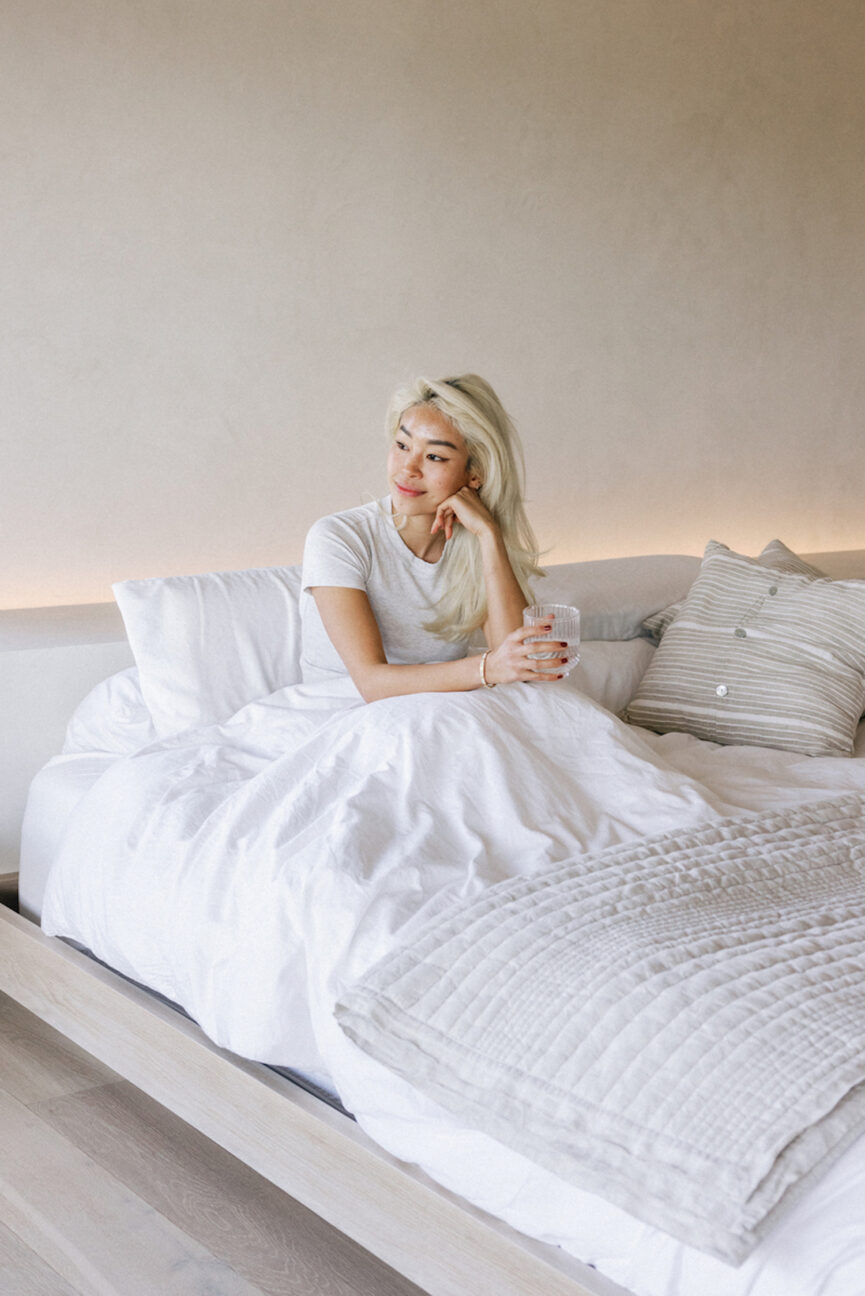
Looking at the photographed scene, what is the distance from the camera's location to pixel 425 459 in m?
2.16

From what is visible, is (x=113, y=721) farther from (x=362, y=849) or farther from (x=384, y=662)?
(x=362, y=849)

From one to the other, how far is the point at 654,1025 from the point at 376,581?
1.18 metres

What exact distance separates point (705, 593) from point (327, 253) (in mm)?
1139

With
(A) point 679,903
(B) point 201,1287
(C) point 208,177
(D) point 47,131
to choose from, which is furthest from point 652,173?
(B) point 201,1287

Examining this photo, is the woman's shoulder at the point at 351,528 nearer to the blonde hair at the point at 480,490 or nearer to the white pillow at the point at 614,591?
the blonde hair at the point at 480,490

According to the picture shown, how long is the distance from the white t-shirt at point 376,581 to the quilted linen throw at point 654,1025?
2.62 feet

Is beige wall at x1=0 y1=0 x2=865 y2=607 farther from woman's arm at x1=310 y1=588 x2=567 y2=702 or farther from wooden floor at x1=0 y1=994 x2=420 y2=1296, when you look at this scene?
wooden floor at x1=0 y1=994 x2=420 y2=1296

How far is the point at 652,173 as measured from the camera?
3.38 m

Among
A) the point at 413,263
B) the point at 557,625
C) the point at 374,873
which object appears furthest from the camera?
the point at 413,263

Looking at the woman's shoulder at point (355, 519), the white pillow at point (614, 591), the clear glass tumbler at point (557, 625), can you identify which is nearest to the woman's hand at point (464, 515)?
the woman's shoulder at point (355, 519)

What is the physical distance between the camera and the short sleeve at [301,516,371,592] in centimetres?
209

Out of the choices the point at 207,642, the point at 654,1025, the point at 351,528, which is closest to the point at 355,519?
the point at 351,528

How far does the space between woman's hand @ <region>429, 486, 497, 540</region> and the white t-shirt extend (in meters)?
0.07

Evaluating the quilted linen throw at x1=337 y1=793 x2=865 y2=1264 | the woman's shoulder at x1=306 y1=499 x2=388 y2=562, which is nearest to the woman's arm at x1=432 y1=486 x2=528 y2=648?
the woman's shoulder at x1=306 y1=499 x2=388 y2=562
